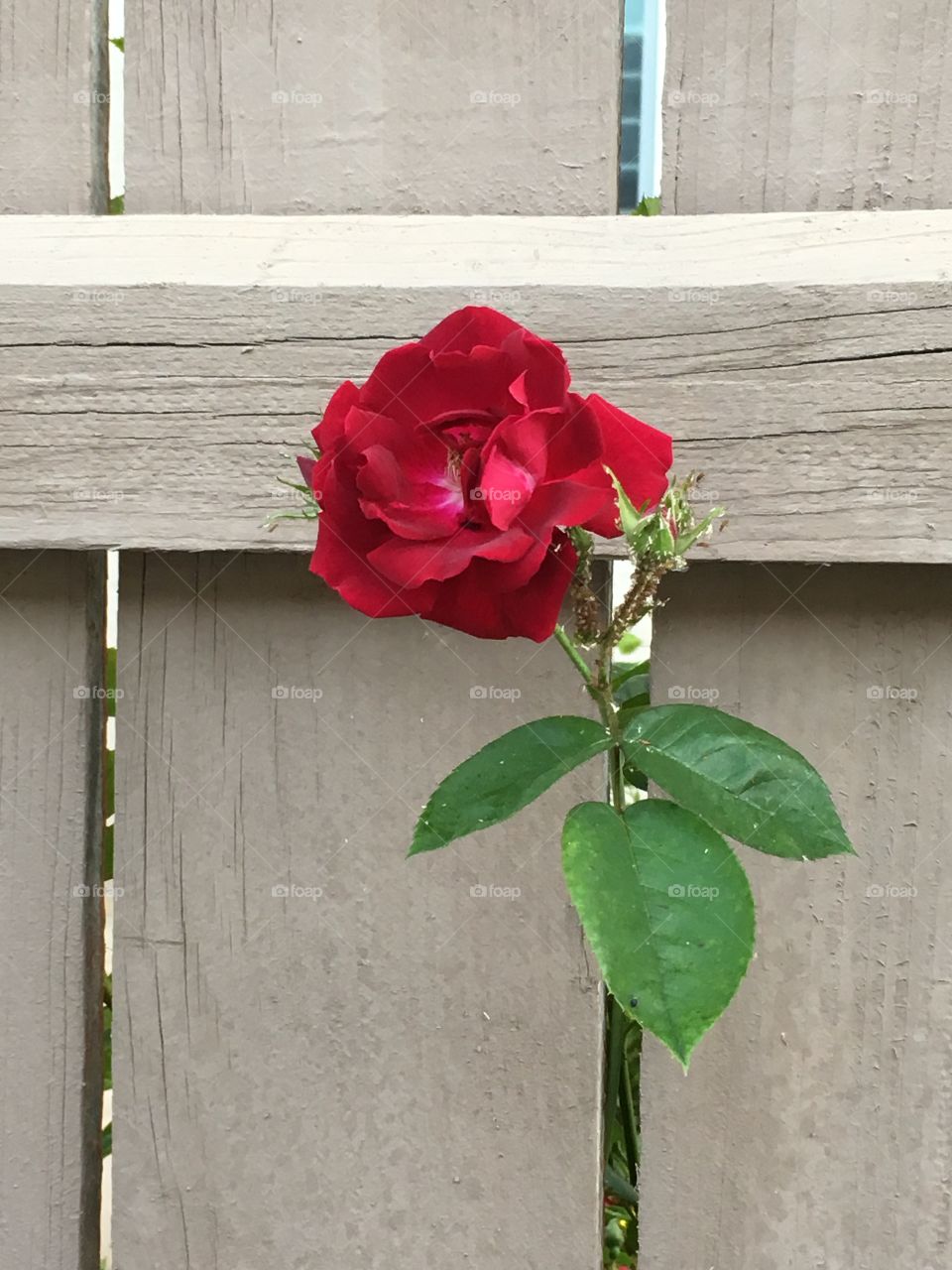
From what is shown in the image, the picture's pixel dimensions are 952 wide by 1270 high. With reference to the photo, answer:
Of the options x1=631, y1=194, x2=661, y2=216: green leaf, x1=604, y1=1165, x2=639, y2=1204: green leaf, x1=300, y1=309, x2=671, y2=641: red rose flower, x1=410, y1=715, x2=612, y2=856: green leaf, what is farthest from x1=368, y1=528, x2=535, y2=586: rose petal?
x1=604, y1=1165, x2=639, y2=1204: green leaf

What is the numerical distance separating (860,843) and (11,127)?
0.70m

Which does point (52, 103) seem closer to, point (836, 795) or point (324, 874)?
point (324, 874)

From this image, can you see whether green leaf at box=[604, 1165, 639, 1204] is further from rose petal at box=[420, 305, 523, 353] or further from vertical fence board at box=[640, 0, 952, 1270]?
rose petal at box=[420, 305, 523, 353]

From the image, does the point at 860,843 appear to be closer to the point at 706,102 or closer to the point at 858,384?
the point at 858,384

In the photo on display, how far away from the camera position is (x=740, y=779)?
1.45ft

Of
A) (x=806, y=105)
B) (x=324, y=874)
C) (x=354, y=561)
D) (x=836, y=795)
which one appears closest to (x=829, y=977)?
(x=836, y=795)

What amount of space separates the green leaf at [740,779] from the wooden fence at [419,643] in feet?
0.47

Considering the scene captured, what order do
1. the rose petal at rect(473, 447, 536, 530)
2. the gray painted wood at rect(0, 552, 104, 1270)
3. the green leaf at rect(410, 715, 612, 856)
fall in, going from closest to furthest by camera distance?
the rose petal at rect(473, 447, 536, 530), the green leaf at rect(410, 715, 612, 856), the gray painted wood at rect(0, 552, 104, 1270)

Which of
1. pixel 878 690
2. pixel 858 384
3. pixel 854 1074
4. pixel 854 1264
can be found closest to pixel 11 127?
pixel 858 384

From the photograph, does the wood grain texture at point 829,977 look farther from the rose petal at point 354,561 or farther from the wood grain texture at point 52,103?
the wood grain texture at point 52,103

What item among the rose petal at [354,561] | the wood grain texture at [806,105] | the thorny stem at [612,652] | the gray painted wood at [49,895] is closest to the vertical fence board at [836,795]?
the wood grain texture at [806,105]

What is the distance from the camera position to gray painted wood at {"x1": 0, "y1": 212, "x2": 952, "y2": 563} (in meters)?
0.55

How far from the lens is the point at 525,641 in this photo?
64 cm

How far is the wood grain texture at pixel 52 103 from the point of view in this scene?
62 cm
